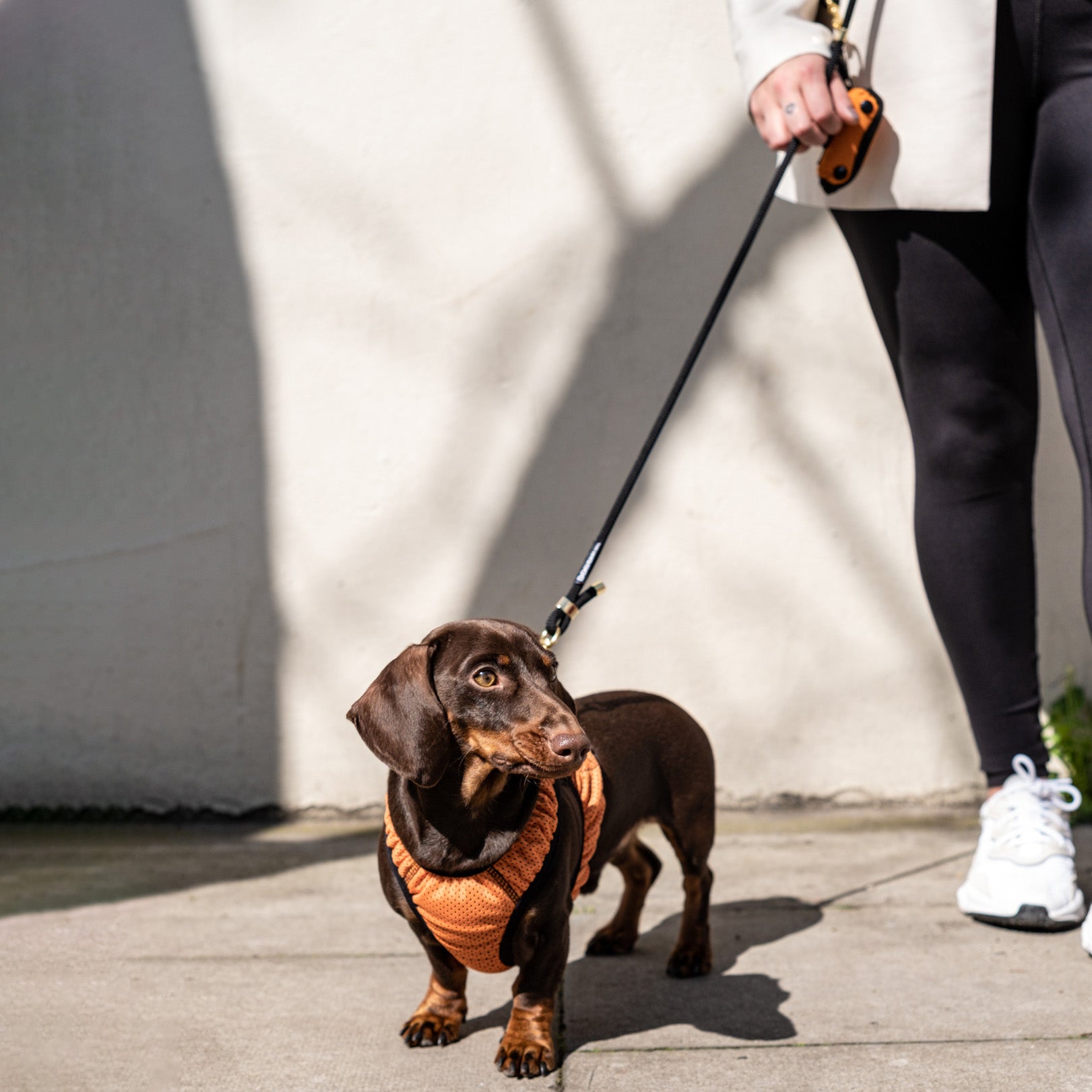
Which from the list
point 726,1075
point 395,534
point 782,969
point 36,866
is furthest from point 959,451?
point 36,866

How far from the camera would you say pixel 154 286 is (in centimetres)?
337

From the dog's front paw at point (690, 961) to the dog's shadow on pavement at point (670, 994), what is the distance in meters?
0.01

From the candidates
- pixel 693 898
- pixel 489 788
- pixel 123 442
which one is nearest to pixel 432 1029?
pixel 489 788

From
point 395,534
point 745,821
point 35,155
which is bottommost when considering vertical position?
point 745,821

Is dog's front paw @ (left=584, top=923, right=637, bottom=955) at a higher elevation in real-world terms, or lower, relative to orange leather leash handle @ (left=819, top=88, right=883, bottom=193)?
lower

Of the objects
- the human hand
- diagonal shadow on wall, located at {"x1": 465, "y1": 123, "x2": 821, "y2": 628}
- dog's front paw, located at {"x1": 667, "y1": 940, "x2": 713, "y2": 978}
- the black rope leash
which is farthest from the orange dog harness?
diagonal shadow on wall, located at {"x1": 465, "y1": 123, "x2": 821, "y2": 628}

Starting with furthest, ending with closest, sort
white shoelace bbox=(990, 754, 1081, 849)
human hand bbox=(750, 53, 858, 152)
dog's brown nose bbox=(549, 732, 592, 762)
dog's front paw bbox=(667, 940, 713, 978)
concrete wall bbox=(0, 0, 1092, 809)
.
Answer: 1. concrete wall bbox=(0, 0, 1092, 809)
2. white shoelace bbox=(990, 754, 1081, 849)
3. dog's front paw bbox=(667, 940, 713, 978)
4. human hand bbox=(750, 53, 858, 152)
5. dog's brown nose bbox=(549, 732, 592, 762)

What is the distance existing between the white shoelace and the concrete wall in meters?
0.96

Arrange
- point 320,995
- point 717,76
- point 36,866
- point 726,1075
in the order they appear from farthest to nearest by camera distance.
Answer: point 717,76, point 36,866, point 320,995, point 726,1075

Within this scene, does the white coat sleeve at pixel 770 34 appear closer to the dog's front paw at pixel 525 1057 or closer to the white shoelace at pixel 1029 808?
the white shoelace at pixel 1029 808

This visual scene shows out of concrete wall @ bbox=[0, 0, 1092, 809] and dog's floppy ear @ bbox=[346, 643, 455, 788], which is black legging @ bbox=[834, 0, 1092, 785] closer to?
concrete wall @ bbox=[0, 0, 1092, 809]

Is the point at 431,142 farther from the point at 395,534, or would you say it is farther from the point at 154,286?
the point at 395,534

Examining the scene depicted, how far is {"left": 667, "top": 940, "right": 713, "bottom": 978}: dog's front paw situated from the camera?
2.28 m

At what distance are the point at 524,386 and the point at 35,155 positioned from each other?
4.73ft
